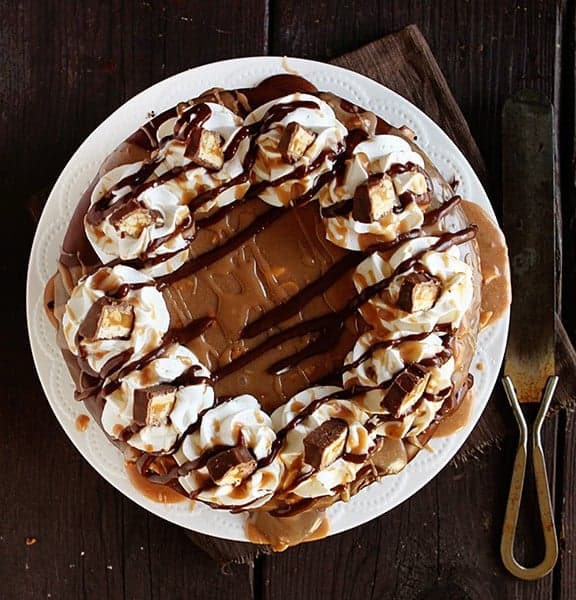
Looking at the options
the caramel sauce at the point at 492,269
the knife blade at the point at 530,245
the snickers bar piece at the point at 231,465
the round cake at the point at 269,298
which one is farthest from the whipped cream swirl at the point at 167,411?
the knife blade at the point at 530,245

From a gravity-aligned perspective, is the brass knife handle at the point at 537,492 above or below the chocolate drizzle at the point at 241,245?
below

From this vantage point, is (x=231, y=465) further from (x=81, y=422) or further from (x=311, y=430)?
(x=81, y=422)

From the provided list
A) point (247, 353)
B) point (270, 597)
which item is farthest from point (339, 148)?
point (270, 597)

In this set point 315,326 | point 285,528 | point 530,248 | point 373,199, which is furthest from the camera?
point 530,248

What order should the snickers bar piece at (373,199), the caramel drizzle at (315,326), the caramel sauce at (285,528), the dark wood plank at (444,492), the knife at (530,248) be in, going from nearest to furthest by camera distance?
the snickers bar piece at (373,199)
the caramel drizzle at (315,326)
the caramel sauce at (285,528)
the knife at (530,248)
the dark wood plank at (444,492)

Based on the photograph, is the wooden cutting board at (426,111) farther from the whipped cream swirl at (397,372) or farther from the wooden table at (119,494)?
the whipped cream swirl at (397,372)

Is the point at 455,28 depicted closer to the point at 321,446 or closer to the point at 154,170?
the point at 154,170

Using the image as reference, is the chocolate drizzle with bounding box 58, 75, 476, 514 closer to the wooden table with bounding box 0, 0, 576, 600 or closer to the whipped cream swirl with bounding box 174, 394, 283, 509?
the whipped cream swirl with bounding box 174, 394, 283, 509

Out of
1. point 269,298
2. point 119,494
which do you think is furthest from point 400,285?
point 119,494
